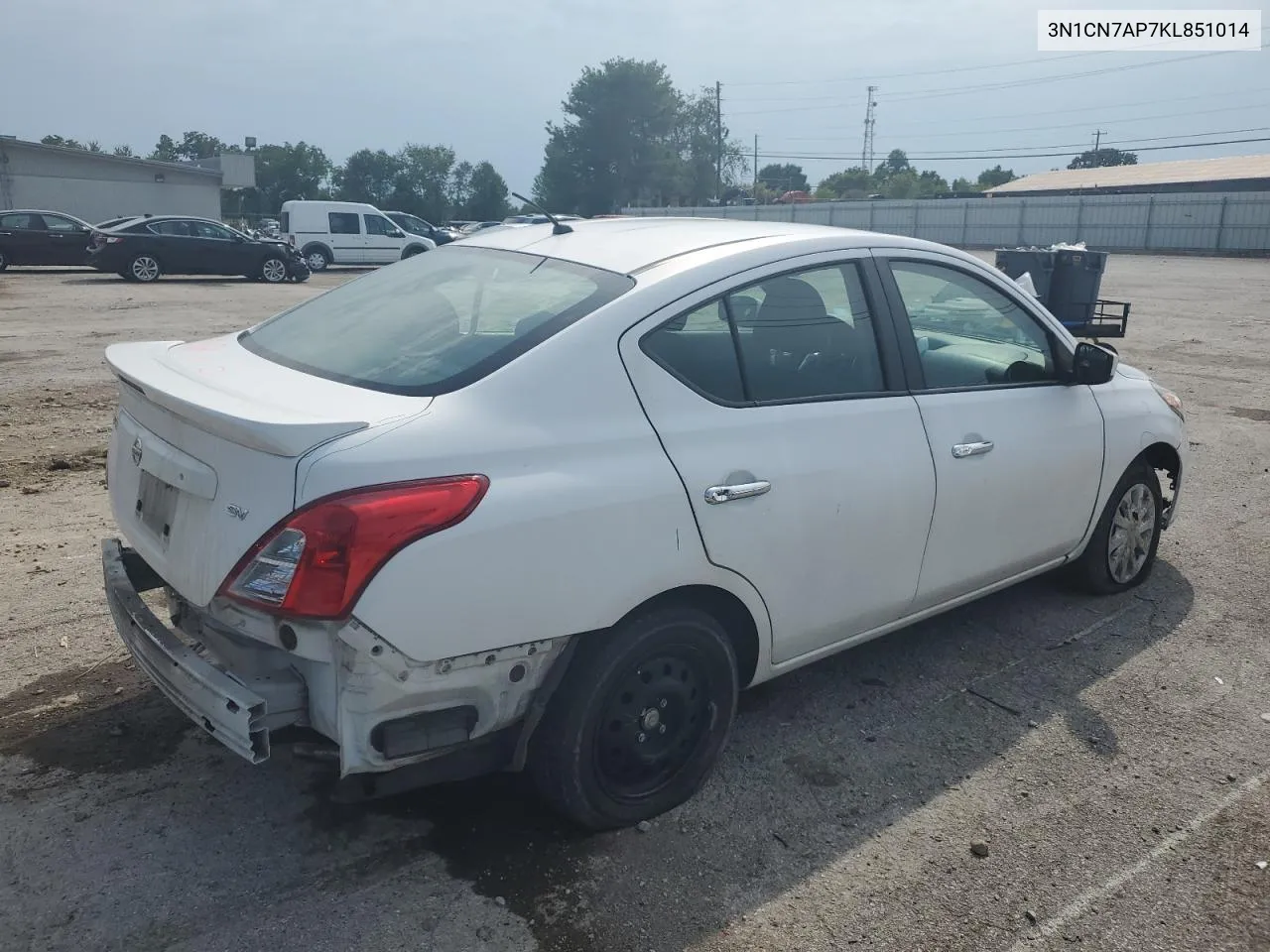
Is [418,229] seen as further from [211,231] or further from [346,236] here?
[211,231]

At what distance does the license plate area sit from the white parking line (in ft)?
8.17

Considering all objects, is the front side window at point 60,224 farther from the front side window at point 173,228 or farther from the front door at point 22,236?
the front side window at point 173,228

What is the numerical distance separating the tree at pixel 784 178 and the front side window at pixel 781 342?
383 ft

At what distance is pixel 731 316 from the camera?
3211 millimetres

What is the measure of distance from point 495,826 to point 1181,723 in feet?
8.24

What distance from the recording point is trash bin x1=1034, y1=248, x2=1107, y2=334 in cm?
1267

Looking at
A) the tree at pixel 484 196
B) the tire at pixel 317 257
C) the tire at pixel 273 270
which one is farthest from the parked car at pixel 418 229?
the tree at pixel 484 196

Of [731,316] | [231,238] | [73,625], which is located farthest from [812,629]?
[231,238]

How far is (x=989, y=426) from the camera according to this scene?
3.82 m

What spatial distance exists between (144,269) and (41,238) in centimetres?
325

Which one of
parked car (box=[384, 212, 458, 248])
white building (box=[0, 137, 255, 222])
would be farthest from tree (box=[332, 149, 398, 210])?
parked car (box=[384, 212, 458, 248])

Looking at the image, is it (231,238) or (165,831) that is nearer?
(165,831)

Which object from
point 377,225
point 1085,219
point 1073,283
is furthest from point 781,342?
point 1085,219

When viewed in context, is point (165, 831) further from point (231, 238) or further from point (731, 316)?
point (231, 238)
